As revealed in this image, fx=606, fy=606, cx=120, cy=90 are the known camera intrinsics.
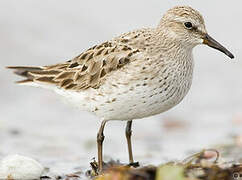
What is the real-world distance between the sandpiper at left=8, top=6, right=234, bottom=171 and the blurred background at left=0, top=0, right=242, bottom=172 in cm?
100

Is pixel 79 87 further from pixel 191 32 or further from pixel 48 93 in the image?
pixel 48 93

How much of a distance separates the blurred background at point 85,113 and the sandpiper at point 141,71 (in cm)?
100

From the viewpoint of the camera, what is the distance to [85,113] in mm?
10148

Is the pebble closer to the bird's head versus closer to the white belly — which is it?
the white belly

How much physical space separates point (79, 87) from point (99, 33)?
6370 mm

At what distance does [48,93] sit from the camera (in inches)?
424

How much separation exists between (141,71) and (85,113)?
4057 mm

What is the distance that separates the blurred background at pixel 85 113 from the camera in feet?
27.9

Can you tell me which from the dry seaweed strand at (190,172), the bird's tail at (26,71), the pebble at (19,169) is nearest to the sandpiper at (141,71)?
the bird's tail at (26,71)

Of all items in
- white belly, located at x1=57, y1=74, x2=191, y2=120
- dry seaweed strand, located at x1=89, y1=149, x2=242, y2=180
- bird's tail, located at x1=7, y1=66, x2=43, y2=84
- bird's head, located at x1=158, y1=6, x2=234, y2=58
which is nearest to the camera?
dry seaweed strand, located at x1=89, y1=149, x2=242, y2=180

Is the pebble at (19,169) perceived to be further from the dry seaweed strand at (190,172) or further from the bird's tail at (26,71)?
the bird's tail at (26,71)

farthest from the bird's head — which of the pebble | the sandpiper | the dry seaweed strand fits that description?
the pebble

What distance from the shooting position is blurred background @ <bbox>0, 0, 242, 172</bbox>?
8.49 meters

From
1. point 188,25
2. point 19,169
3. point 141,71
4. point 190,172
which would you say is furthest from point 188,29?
point 19,169
